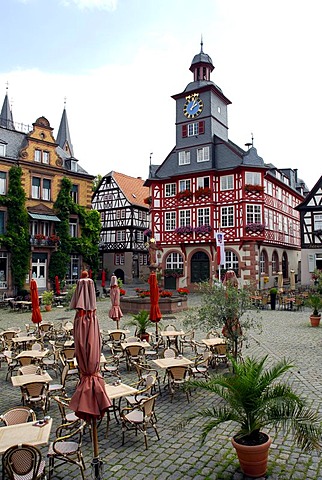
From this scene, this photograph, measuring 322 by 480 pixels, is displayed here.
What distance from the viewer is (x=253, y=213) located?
34625mm

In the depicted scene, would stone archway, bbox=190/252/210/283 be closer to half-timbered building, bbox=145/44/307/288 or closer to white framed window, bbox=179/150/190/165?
half-timbered building, bbox=145/44/307/288

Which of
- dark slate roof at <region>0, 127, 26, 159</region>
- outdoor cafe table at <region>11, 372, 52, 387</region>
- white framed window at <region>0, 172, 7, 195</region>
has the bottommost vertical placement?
outdoor cafe table at <region>11, 372, 52, 387</region>

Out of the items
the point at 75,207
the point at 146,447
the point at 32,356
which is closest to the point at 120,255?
the point at 75,207

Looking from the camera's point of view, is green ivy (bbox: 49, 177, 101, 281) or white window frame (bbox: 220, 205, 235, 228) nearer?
white window frame (bbox: 220, 205, 235, 228)

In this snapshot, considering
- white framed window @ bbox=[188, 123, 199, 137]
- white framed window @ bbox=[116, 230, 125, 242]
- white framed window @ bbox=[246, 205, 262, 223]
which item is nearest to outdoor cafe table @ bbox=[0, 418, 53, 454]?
white framed window @ bbox=[246, 205, 262, 223]

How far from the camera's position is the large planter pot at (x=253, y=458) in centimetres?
578

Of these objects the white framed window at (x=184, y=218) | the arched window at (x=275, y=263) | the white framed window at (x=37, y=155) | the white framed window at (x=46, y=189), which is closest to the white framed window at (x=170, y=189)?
the white framed window at (x=184, y=218)

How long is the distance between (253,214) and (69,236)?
16456 mm

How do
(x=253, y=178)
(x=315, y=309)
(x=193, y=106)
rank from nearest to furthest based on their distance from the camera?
1. (x=315, y=309)
2. (x=253, y=178)
3. (x=193, y=106)

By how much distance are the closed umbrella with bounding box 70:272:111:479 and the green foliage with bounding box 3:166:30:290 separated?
27954mm

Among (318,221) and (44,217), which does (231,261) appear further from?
(44,217)

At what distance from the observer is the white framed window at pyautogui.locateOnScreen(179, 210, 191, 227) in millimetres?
37406

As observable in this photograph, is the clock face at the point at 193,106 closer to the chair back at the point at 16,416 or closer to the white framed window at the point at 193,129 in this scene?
the white framed window at the point at 193,129

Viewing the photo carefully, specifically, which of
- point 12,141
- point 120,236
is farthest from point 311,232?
point 12,141
